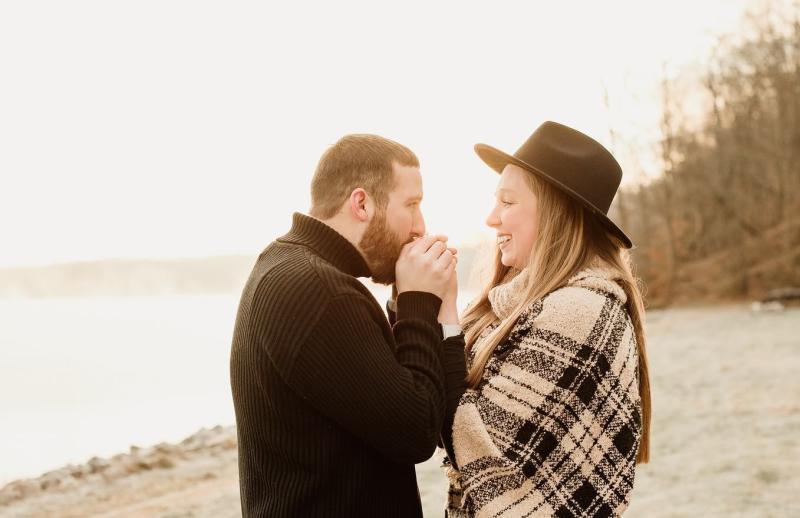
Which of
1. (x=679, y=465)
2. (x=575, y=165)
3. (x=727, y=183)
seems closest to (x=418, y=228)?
(x=575, y=165)

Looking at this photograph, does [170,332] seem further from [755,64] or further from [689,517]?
[689,517]

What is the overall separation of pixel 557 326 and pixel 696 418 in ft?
25.5

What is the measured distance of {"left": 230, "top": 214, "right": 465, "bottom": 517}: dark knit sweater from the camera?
174 centimetres

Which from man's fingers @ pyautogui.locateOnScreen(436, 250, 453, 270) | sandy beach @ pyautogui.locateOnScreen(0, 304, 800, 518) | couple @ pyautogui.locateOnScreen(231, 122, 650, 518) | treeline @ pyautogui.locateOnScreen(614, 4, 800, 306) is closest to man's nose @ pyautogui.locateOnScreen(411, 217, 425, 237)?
couple @ pyautogui.locateOnScreen(231, 122, 650, 518)

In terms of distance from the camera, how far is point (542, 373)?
6.97 feet

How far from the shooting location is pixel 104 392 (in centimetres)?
2222

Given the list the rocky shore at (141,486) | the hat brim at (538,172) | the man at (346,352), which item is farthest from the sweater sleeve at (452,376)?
the rocky shore at (141,486)

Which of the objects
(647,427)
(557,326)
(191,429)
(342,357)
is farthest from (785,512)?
(191,429)

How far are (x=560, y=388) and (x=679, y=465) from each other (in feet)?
18.3

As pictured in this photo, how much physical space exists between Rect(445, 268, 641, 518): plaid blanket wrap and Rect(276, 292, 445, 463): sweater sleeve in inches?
12.8

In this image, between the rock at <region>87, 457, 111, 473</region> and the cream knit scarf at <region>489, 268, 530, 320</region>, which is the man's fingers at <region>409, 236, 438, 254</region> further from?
the rock at <region>87, 457, 111, 473</region>

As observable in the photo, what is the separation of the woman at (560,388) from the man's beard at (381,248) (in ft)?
1.41

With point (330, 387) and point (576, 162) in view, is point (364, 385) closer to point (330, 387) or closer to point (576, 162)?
point (330, 387)

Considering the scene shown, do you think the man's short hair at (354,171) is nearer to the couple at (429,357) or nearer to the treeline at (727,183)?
the couple at (429,357)
